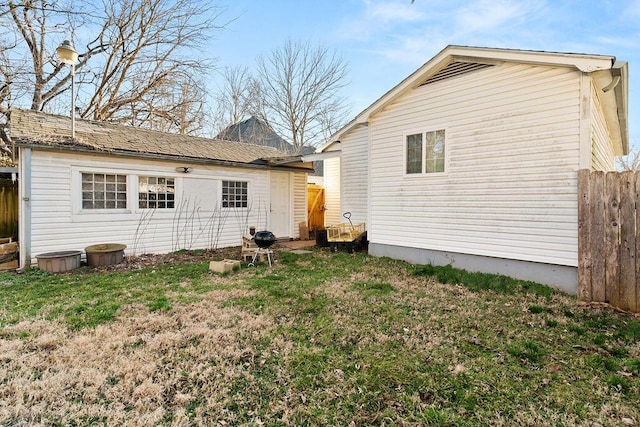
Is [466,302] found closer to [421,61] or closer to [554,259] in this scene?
[554,259]

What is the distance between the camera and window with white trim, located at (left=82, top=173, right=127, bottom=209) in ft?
24.2

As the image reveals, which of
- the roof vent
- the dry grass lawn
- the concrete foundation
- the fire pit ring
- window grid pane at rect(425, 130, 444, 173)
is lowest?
the dry grass lawn

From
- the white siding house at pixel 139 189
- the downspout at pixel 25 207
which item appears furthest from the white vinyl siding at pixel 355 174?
the downspout at pixel 25 207

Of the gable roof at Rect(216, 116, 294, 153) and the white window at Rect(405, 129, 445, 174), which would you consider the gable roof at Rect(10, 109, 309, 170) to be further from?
the gable roof at Rect(216, 116, 294, 153)

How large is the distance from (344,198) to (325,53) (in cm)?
1549

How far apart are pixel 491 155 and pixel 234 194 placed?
7.18 meters

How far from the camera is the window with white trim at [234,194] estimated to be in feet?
32.3

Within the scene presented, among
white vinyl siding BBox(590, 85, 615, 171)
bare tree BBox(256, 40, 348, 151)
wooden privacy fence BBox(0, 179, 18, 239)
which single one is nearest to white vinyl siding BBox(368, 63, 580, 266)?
white vinyl siding BBox(590, 85, 615, 171)

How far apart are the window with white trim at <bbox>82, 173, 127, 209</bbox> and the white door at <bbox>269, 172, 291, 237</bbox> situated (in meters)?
4.42

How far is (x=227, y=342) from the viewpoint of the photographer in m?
3.43

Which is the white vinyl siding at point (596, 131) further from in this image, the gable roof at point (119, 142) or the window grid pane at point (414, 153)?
the gable roof at point (119, 142)

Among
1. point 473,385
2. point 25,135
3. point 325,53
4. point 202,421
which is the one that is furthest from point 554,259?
point 325,53

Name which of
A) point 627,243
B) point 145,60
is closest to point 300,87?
point 145,60

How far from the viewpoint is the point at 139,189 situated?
8.17m
